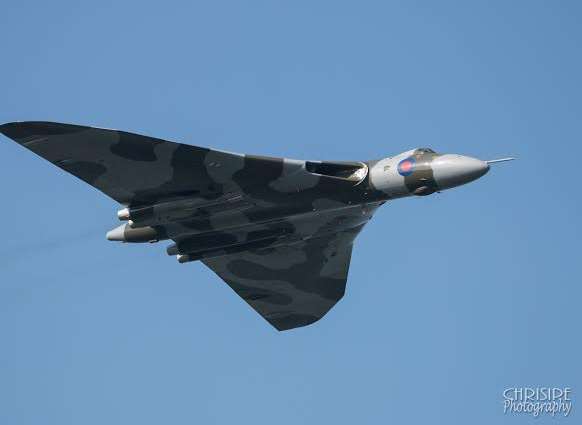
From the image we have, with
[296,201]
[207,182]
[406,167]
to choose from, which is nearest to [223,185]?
[207,182]

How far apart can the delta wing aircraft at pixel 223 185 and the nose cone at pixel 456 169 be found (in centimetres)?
3

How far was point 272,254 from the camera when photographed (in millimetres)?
38469

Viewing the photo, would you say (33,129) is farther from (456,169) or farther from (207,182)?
(456,169)

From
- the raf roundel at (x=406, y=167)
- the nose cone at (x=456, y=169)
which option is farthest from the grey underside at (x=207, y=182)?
the nose cone at (x=456, y=169)

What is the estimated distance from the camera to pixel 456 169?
3109 centimetres

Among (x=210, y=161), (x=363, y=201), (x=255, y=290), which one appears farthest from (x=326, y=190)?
(x=255, y=290)

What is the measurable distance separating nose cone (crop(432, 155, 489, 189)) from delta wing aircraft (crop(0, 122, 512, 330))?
0.03 meters

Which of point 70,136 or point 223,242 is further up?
point 70,136

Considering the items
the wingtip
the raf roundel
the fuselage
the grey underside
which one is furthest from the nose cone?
the wingtip

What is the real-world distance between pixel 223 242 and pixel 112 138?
6.37 m

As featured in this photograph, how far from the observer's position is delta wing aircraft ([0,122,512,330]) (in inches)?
1198

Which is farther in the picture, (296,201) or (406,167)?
(296,201)

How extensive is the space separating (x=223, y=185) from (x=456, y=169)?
780 cm

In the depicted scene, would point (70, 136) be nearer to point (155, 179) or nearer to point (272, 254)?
point (155, 179)
